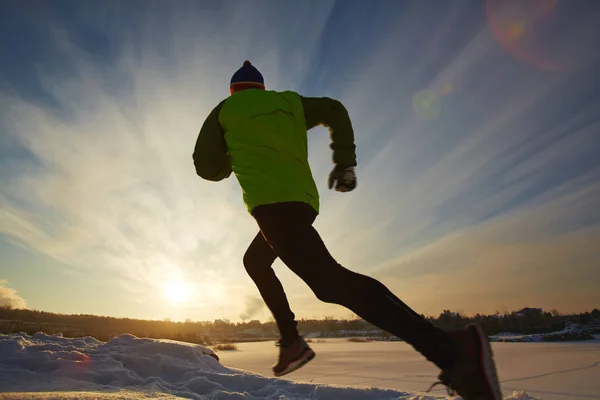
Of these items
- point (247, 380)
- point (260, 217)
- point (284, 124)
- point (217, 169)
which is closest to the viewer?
point (260, 217)

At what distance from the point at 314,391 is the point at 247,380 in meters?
0.93

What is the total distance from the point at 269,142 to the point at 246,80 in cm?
70

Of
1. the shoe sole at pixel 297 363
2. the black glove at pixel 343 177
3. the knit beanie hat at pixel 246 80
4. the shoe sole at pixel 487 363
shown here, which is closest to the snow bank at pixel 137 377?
the shoe sole at pixel 297 363

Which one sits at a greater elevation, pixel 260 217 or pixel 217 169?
pixel 217 169

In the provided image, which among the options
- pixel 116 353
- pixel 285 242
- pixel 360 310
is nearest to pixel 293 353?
pixel 360 310

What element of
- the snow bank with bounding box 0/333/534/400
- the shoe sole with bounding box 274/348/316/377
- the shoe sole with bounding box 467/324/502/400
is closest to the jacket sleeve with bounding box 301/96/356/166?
the shoe sole with bounding box 467/324/502/400

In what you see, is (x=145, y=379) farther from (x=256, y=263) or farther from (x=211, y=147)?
(x=211, y=147)

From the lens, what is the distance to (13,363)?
3.16 meters

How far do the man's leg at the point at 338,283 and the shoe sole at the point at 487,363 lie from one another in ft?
0.44

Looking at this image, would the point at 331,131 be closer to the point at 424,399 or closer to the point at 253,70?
the point at 253,70

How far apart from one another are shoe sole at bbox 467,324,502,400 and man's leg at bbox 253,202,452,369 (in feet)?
0.44

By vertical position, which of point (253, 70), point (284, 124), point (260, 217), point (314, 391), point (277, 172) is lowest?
point (314, 391)

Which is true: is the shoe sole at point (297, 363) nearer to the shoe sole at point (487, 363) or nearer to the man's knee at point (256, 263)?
the man's knee at point (256, 263)

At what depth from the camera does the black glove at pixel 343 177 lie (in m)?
2.12
